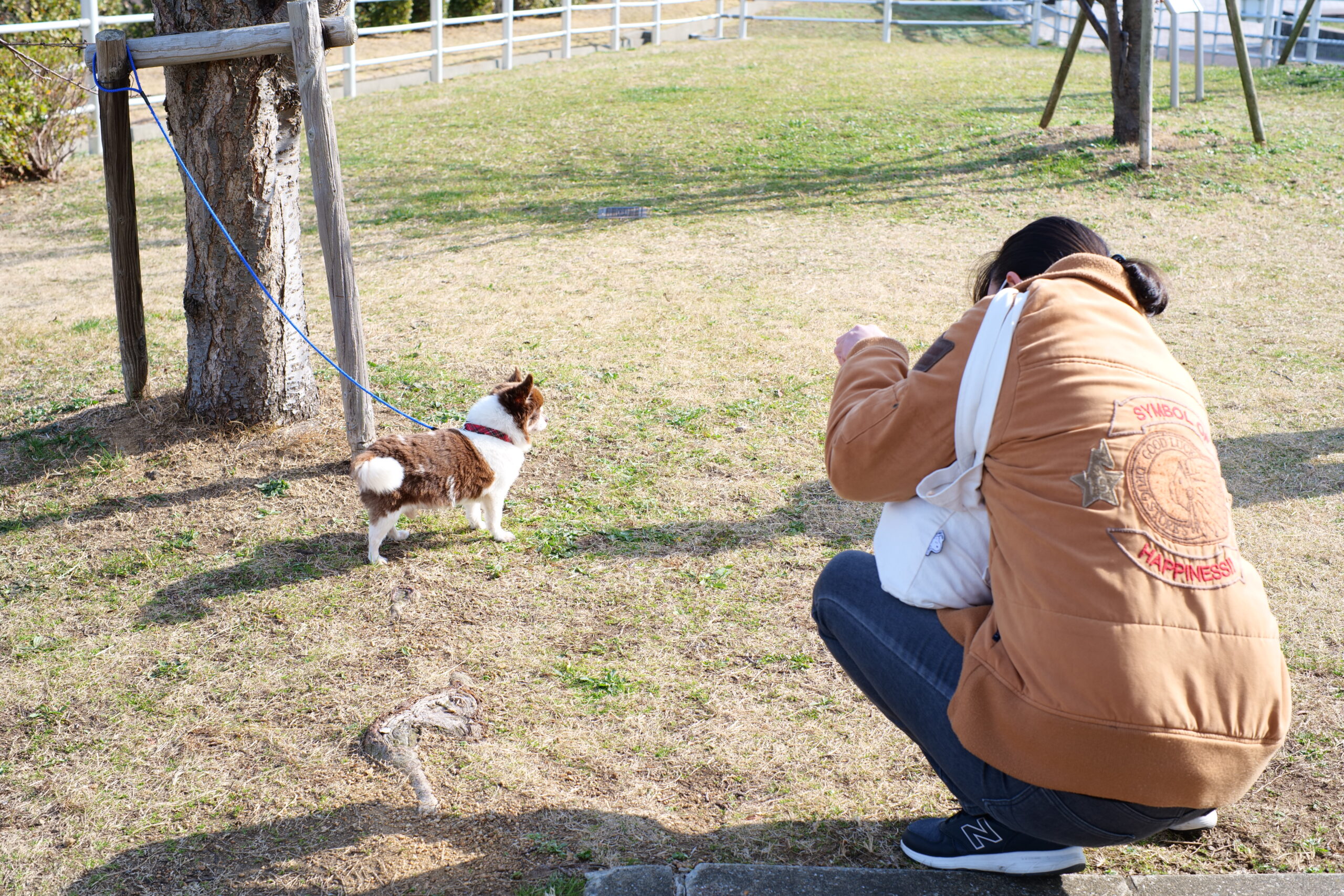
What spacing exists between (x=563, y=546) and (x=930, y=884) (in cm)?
227

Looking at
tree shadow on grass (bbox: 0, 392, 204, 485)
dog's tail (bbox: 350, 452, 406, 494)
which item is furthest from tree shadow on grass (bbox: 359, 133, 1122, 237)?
dog's tail (bbox: 350, 452, 406, 494)

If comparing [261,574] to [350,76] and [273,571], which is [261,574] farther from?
[350,76]

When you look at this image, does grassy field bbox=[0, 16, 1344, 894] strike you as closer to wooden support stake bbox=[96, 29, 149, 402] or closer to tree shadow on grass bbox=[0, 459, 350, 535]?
tree shadow on grass bbox=[0, 459, 350, 535]

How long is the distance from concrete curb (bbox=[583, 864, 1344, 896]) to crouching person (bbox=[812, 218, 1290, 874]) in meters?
0.29

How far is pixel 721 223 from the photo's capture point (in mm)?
9461

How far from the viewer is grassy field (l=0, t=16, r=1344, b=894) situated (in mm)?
2766

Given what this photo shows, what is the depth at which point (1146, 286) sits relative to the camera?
2154mm

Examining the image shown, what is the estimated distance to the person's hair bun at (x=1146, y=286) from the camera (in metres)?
2.15

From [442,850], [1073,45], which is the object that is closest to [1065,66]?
[1073,45]

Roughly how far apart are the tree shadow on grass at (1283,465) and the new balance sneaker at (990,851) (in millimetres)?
2856

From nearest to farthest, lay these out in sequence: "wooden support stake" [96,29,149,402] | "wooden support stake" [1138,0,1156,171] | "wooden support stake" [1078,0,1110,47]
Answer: "wooden support stake" [96,29,149,402], "wooden support stake" [1138,0,1156,171], "wooden support stake" [1078,0,1110,47]

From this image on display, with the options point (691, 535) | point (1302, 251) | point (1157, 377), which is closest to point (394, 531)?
point (691, 535)

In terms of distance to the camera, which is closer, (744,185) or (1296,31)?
(744,185)

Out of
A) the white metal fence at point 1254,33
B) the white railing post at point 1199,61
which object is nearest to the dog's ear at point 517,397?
the white metal fence at point 1254,33
